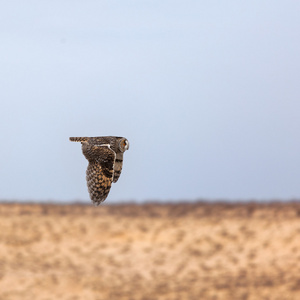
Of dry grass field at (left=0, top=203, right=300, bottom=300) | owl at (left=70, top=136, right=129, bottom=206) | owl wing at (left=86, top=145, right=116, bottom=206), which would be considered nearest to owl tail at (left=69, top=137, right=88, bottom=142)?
owl at (left=70, top=136, right=129, bottom=206)

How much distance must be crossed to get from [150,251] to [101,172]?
74.6 feet

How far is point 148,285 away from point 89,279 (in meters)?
2.52

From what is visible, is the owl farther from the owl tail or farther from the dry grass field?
the dry grass field

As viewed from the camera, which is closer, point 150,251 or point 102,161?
point 102,161

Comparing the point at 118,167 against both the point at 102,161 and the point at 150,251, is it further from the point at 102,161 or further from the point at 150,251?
the point at 150,251

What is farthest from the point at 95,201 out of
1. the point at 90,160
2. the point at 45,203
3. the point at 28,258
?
the point at 45,203

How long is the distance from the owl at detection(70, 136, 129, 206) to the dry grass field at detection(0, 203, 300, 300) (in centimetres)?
1985

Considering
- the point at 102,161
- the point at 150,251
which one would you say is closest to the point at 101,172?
the point at 102,161

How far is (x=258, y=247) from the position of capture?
28.2m

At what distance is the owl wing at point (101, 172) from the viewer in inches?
221

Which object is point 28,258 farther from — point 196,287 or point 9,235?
point 196,287

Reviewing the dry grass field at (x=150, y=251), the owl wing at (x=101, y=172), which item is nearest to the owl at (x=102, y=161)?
the owl wing at (x=101, y=172)

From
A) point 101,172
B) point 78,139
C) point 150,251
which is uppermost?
point 150,251

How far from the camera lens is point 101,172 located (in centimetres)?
577
